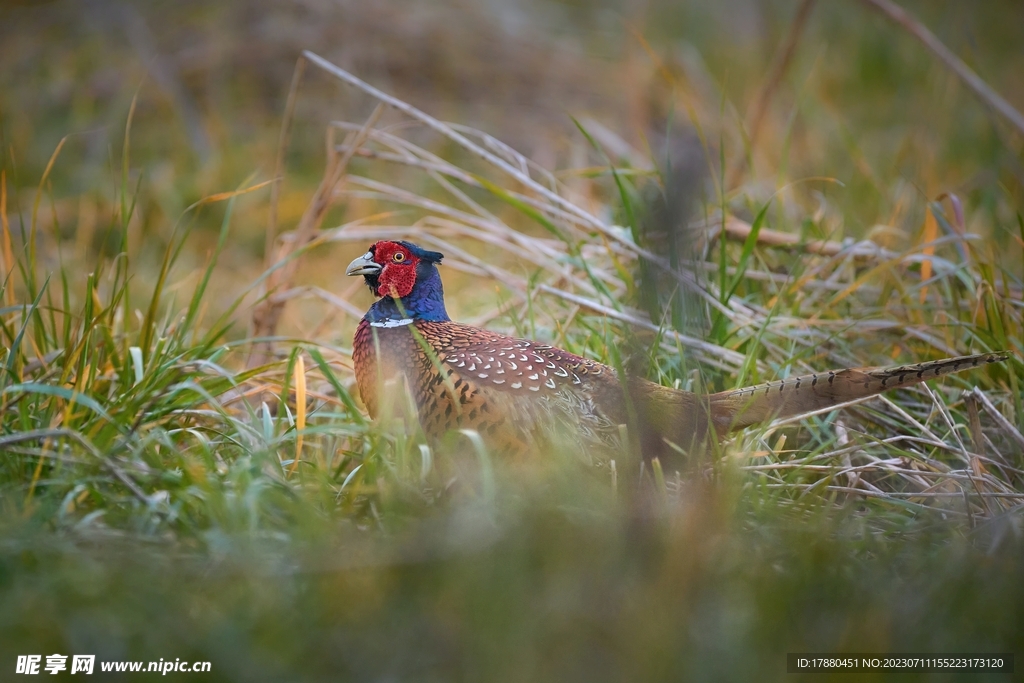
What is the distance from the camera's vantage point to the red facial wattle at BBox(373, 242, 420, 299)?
2.71m

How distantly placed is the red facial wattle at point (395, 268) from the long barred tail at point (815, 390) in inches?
43.6

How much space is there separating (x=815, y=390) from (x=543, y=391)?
0.85 m

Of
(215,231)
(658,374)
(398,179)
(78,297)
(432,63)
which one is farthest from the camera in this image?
(432,63)

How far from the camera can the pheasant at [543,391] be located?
2.41m

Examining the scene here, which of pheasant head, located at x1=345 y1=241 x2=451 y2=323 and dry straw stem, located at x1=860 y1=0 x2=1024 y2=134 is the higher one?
dry straw stem, located at x1=860 y1=0 x2=1024 y2=134

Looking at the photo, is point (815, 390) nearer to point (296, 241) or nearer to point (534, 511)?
point (534, 511)

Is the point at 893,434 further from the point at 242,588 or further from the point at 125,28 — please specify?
the point at 125,28

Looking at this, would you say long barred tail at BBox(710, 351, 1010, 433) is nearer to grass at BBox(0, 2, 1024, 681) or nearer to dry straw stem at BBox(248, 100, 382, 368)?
grass at BBox(0, 2, 1024, 681)

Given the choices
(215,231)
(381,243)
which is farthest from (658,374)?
(215,231)

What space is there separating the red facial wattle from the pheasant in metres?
0.01

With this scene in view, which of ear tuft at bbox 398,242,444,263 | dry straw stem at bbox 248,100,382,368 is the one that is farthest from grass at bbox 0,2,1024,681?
ear tuft at bbox 398,242,444,263

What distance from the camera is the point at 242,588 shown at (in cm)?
174

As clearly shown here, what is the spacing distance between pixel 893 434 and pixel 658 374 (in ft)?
3.04

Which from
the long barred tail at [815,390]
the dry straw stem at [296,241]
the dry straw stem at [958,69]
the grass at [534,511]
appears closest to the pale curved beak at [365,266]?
the grass at [534,511]
